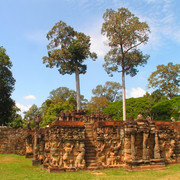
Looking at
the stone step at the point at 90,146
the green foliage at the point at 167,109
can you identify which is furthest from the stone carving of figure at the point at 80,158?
the green foliage at the point at 167,109

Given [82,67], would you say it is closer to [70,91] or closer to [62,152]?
[62,152]

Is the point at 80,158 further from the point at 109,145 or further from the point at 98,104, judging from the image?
the point at 98,104

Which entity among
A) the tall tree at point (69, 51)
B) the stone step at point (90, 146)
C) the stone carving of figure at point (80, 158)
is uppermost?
the tall tree at point (69, 51)

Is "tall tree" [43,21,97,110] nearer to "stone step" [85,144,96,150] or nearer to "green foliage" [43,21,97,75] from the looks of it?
"green foliage" [43,21,97,75]

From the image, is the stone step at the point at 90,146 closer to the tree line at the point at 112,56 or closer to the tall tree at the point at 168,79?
the tree line at the point at 112,56

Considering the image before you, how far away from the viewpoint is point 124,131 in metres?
9.51

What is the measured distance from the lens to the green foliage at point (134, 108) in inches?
930

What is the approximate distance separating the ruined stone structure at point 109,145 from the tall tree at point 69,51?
11.2 metres

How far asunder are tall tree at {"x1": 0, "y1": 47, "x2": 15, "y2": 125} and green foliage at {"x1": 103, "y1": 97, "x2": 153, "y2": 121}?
42.6 feet

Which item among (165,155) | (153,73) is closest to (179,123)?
(165,155)

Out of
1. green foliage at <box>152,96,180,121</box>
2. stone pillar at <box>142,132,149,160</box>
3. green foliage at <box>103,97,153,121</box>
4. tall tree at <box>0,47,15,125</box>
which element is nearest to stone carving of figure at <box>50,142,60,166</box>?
stone pillar at <box>142,132,149,160</box>

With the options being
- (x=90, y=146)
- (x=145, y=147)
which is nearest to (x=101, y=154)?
(x=90, y=146)

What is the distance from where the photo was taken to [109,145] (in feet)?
31.0

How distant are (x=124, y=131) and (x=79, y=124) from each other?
2.18m
